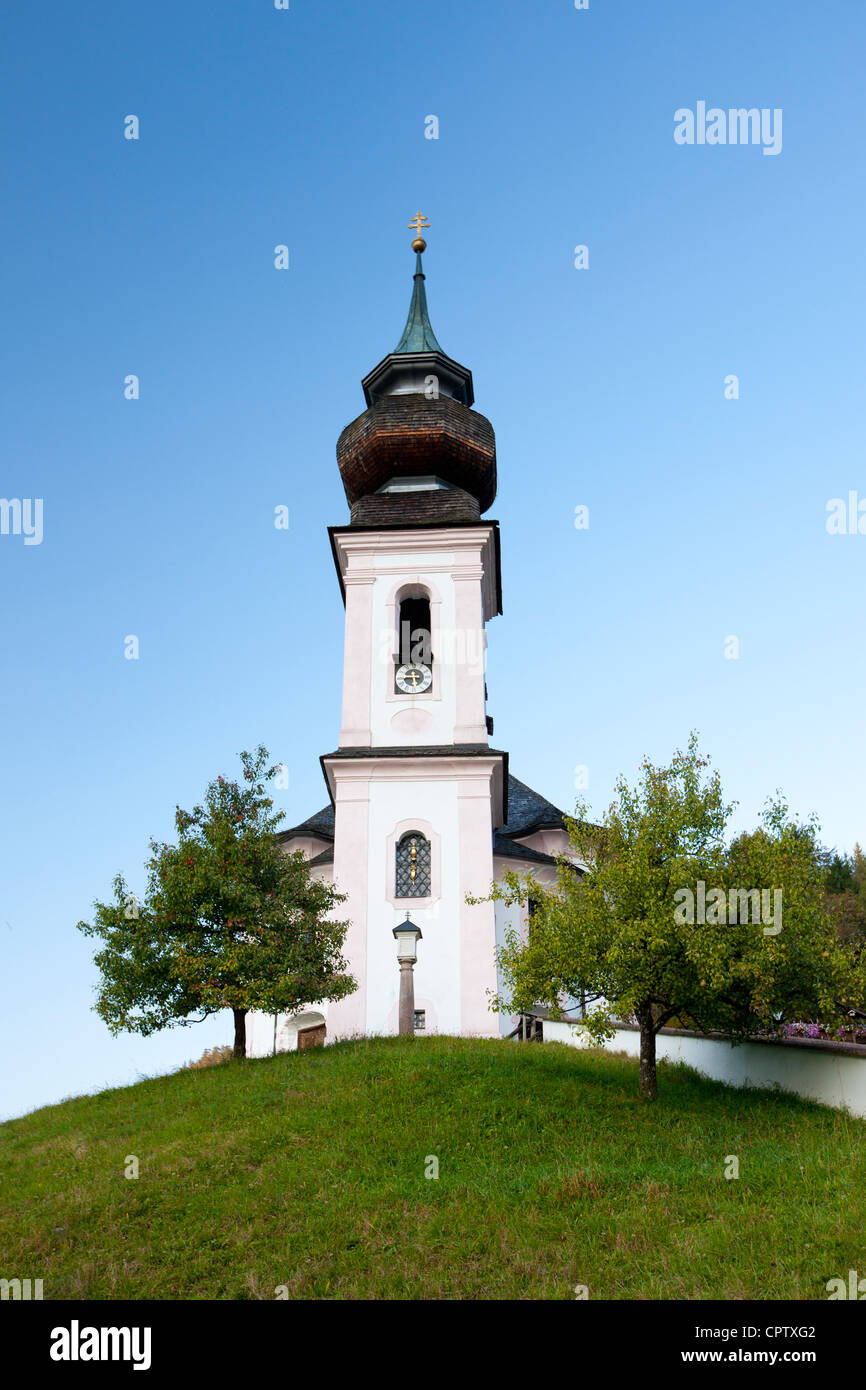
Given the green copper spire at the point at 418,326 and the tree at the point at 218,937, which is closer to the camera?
the tree at the point at 218,937

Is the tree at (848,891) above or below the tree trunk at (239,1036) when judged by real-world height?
above

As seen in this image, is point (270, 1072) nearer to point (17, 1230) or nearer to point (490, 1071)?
point (490, 1071)

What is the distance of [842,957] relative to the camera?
14750 millimetres

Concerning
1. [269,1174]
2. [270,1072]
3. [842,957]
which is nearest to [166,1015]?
[270,1072]

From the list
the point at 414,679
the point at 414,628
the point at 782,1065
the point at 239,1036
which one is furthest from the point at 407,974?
the point at 414,628

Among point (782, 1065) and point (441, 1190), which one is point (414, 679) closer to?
point (782, 1065)

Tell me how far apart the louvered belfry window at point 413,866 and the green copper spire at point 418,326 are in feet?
48.1

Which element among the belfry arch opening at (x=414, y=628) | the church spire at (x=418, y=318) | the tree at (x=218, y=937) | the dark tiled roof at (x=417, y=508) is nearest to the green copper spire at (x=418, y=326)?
the church spire at (x=418, y=318)

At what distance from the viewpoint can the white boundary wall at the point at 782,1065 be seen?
14305 mm

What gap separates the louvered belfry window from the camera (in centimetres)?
2477

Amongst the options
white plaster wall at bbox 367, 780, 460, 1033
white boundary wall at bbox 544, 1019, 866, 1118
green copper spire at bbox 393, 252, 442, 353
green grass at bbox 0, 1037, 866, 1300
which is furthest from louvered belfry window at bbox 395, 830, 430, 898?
green copper spire at bbox 393, 252, 442, 353

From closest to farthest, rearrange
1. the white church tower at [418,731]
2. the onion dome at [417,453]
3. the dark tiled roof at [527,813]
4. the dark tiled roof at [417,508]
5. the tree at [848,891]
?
the white church tower at [418,731], the dark tiled roof at [417,508], the onion dome at [417,453], the dark tiled roof at [527,813], the tree at [848,891]

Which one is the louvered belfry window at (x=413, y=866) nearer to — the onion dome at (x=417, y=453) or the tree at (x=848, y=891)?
the onion dome at (x=417, y=453)

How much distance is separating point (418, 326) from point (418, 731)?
14.9 meters
